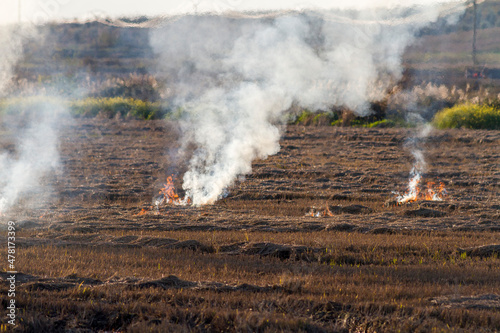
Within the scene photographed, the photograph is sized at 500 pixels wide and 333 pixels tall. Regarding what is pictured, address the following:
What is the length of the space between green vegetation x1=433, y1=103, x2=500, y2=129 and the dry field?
10204 mm

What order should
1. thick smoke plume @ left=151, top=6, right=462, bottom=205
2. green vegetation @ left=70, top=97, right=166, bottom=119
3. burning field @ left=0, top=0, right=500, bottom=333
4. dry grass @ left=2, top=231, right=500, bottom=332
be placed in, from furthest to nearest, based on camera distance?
green vegetation @ left=70, top=97, right=166, bottom=119 < thick smoke plume @ left=151, top=6, right=462, bottom=205 < burning field @ left=0, top=0, right=500, bottom=333 < dry grass @ left=2, top=231, right=500, bottom=332

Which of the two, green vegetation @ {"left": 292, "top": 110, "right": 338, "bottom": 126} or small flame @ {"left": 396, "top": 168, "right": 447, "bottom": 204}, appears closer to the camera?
small flame @ {"left": 396, "top": 168, "right": 447, "bottom": 204}

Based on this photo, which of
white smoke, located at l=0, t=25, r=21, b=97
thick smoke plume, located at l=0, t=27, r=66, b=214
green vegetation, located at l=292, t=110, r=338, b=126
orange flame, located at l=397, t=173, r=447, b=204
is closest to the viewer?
orange flame, located at l=397, t=173, r=447, b=204

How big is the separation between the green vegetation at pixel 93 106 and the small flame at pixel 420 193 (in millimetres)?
22491

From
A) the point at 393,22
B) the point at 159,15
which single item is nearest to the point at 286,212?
the point at 159,15

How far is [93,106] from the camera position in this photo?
39.0m

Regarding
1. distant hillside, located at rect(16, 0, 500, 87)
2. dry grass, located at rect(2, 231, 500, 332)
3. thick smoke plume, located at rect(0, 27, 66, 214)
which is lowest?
dry grass, located at rect(2, 231, 500, 332)

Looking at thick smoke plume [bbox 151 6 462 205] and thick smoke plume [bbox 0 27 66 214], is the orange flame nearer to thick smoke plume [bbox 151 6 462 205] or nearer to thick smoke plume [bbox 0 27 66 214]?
thick smoke plume [bbox 151 6 462 205]

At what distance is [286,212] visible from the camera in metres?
13.8

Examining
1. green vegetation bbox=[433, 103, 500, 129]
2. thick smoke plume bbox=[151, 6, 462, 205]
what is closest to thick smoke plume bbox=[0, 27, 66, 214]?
thick smoke plume bbox=[151, 6, 462, 205]

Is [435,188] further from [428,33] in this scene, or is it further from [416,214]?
[428,33]

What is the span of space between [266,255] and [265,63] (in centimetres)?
1272

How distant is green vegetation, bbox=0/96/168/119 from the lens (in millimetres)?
36500

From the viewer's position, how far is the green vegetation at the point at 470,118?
96.3 feet
